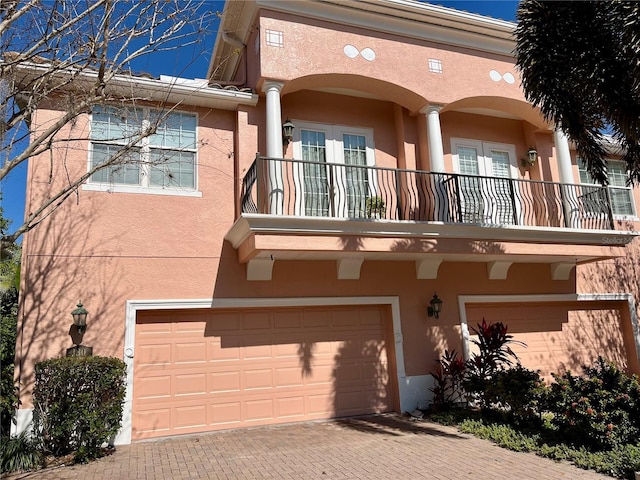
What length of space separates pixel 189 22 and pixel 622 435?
8.07m

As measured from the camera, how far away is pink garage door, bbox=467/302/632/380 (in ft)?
35.2

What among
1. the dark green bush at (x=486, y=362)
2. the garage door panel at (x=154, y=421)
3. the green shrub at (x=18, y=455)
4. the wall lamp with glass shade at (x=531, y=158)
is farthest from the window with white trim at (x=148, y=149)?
the wall lamp with glass shade at (x=531, y=158)

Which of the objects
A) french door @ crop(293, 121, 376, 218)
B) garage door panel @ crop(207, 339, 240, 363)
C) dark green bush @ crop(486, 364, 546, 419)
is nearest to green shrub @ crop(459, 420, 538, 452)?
dark green bush @ crop(486, 364, 546, 419)

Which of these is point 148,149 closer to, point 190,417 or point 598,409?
point 190,417

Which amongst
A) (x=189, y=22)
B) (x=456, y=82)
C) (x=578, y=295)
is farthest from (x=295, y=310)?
(x=578, y=295)

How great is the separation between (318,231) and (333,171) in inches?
73.1

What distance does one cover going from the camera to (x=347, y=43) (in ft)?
32.2

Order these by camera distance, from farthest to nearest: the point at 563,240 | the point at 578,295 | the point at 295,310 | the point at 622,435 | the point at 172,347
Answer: the point at 578,295 → the point at 563,240 → the point at 295,310 → the point at 172,347 → the point at 622,435

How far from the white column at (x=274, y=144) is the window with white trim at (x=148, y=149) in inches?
60.6

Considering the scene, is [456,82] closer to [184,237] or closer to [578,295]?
[578,295]

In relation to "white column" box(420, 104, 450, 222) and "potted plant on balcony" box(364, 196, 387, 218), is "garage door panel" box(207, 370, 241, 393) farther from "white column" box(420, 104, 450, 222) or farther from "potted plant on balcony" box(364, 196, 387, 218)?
"white column" box(420, 104, 450, 222)

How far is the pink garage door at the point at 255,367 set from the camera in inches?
323

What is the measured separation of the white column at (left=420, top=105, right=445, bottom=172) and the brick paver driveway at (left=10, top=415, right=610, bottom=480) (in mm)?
5109

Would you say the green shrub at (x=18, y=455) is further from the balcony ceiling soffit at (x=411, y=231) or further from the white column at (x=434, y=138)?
the white column at (x=434, y=138)
